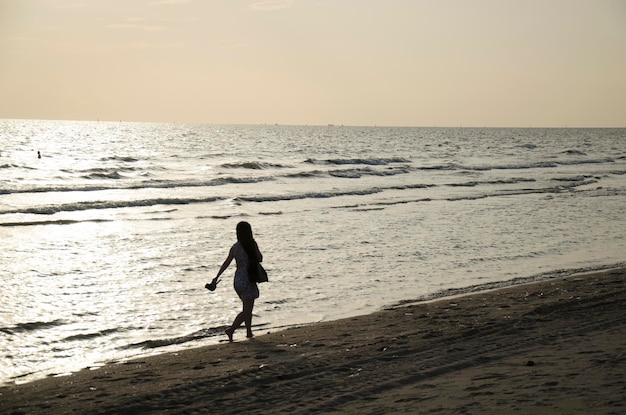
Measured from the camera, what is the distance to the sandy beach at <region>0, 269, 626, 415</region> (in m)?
6.87

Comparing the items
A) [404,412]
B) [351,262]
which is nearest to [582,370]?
[404,412]

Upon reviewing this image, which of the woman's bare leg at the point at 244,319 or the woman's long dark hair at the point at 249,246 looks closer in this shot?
the woman's long dark hair at the point at 249,246

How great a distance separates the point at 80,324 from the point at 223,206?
20.8 m

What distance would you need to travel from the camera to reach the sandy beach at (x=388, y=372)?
6871mm

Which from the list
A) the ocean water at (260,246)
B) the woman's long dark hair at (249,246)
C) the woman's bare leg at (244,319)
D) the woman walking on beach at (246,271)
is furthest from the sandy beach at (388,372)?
the ocean water at (260,246)

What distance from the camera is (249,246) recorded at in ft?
33.4

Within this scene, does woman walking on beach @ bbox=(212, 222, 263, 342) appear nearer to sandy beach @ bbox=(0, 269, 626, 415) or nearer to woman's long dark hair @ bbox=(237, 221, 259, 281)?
woman's long dark hair @ bbox=(237, 221, 259, 281)

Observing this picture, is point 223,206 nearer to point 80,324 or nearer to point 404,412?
point 80,324

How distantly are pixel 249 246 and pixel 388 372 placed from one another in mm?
2995

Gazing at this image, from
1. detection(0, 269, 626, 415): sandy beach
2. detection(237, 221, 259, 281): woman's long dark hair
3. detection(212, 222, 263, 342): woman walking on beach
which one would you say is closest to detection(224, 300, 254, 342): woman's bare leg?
detection(212, 222, 263, 342): woman walking on beach

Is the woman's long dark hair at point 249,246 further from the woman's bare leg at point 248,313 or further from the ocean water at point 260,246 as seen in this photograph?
the ocean water at point 260,246

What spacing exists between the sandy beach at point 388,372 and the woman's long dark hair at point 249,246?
36.2 inches

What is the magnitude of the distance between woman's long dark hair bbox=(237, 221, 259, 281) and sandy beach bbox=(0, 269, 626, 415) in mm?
919

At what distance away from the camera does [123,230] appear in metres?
23.9
